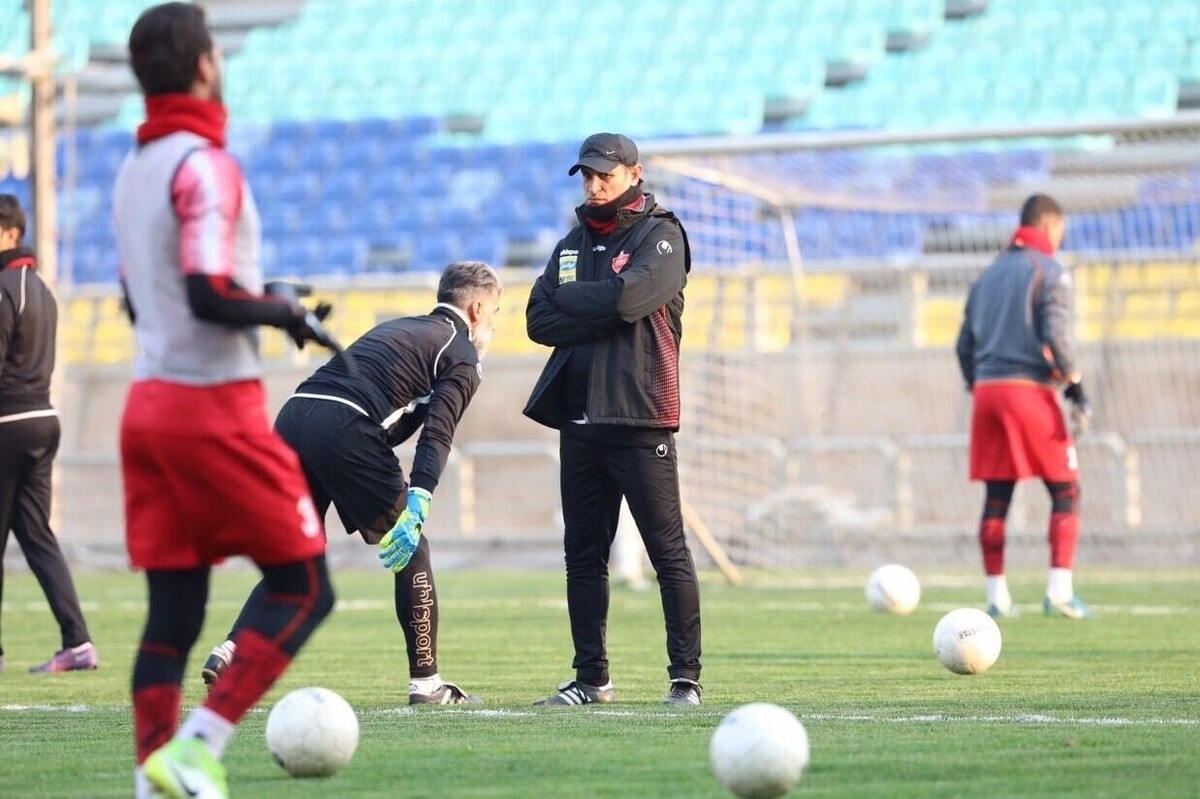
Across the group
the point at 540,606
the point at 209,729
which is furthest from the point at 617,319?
the point at 540,606

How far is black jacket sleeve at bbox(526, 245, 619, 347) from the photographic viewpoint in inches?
294

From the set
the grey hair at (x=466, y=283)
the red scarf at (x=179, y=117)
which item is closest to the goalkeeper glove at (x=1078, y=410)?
the grey hair at (x=466, y=283)

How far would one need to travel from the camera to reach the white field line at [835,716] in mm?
6500

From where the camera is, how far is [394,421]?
7914 millimetres

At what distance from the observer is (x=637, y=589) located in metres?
15.5

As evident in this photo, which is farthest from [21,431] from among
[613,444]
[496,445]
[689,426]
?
[496,445]

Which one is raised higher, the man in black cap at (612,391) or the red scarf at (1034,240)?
the red scarf at (1034,240)

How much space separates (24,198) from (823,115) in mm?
12258

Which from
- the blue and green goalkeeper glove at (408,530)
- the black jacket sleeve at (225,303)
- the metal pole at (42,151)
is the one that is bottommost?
the blue and green goalkeeper glove at (408,530)

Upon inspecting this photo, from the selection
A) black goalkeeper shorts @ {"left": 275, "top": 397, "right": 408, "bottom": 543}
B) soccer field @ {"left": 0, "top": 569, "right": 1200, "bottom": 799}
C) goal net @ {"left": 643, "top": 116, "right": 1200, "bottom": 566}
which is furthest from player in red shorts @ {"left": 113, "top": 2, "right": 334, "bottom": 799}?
goal net @ {"left": 643, "top": 116, "right": 1200, "bottom": 566}

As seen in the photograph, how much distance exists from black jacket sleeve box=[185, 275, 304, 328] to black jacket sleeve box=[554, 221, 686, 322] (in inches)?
104

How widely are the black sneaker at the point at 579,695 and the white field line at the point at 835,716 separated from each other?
0.24 metres

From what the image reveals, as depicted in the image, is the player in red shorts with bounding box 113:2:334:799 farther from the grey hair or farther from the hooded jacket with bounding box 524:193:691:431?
the grey hair

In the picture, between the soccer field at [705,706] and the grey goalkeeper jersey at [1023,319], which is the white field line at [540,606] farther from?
the grey goalkeeper jersey at [1023,319]
